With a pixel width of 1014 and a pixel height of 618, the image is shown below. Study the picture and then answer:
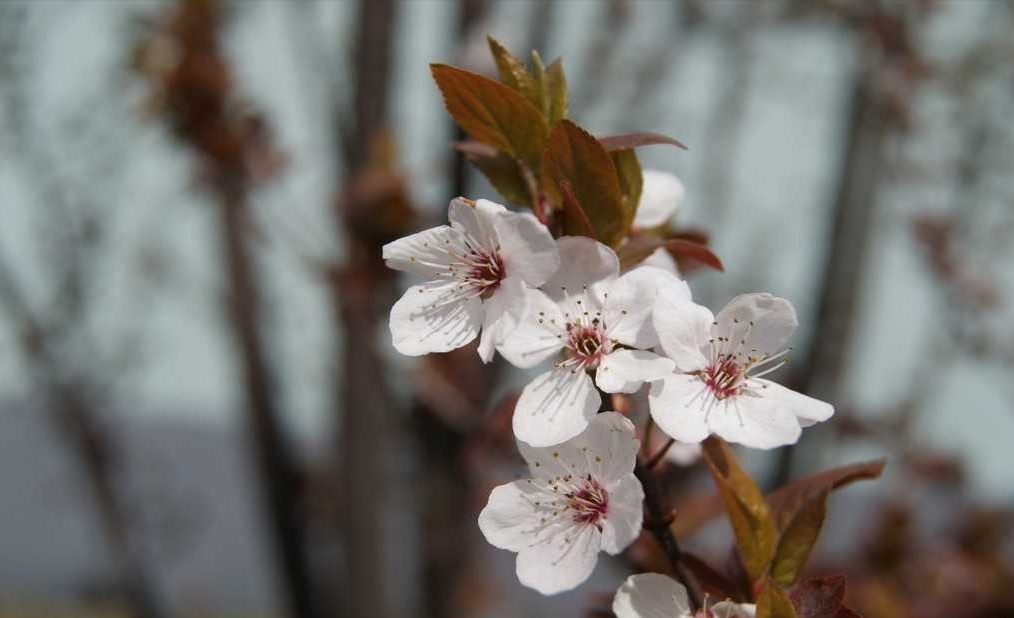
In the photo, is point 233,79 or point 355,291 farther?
point 233,79

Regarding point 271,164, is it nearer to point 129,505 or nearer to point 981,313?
point 981,313

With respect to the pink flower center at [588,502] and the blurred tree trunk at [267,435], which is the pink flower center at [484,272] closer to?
the pink flower center at [588,502]

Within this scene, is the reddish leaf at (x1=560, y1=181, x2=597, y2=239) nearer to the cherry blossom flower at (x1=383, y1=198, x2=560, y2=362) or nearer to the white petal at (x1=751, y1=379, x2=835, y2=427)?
the cherry blossom flower at (x1=383, y1=198, x2=560, y2=362)

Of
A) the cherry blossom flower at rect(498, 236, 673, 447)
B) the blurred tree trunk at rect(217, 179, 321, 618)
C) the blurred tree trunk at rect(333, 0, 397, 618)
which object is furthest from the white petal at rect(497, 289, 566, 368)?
the blurred tree trunk at rect(217, 179, 321, 618)

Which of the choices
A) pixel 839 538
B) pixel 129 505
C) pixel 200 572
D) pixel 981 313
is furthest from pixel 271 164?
pixel 200 572

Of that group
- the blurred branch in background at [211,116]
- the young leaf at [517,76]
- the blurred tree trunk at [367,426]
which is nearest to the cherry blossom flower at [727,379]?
the young leaf at [517,76]
